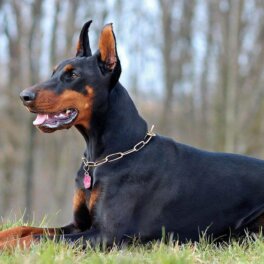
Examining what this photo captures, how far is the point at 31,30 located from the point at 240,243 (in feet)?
55.2

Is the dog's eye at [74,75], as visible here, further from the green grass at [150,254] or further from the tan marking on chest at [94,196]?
the green grass at [150,254]

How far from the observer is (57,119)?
15.8 ft

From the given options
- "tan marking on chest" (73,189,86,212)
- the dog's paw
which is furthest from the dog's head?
the dog's paw

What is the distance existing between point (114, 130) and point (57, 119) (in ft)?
1.53

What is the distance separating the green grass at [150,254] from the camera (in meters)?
3.73

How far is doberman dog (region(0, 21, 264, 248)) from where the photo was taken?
4.71m

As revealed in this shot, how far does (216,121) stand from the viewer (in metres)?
21.5

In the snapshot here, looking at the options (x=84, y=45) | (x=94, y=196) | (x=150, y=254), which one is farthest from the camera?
(x=84, y=45)

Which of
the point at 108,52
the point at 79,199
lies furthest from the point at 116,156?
the point at 108,52

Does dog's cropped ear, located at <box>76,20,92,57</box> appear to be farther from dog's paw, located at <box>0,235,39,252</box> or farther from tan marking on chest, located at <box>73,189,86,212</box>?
dog's paw, located at <box>0,235,39,252</box>

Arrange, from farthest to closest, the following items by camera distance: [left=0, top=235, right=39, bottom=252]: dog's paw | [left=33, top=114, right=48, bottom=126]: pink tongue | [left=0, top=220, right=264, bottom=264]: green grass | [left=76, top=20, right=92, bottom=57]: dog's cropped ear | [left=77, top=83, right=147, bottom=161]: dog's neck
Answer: [left=76, top=20, right=92, bottom=57]: dog's cropped ear < [left=77, top=83, right=147, bottom=161]: dog's neck < [left=33, top=114, right=48, bottom=126]: pink tongue < [left=0, top=235, right=39, bottom=252]: dog's paw < [left=0, top=220, right=264, bottom=264]: green grass

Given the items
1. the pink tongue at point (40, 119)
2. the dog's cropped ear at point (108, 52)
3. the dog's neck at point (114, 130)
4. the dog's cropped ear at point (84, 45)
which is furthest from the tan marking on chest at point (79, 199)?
the dog's cropped ear at point (84, 45)

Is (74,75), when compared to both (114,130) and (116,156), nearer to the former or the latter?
(114,130)

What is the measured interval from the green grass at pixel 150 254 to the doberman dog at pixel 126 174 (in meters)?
0.24
